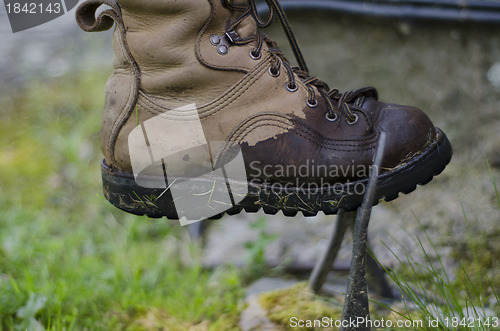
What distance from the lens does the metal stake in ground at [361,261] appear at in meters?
1.16

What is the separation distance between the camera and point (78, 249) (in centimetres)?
221

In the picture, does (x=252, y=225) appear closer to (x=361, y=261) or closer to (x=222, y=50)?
(x=361, y=261)

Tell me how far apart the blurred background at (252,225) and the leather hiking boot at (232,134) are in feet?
1.29

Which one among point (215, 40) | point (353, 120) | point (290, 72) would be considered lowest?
point (353, 120)

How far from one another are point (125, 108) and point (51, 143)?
2163 millimetres

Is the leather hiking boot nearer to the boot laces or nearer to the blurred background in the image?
the boot laces

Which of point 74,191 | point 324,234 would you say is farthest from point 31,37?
point 324,234

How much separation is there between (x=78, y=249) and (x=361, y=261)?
1.49 m

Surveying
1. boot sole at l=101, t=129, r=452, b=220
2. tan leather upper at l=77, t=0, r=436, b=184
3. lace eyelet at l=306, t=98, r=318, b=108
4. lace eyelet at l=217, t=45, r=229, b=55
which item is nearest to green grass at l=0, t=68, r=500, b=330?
boot sole at l=101, t=129, r=452, b=220

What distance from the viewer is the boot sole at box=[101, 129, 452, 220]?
47.1 inches

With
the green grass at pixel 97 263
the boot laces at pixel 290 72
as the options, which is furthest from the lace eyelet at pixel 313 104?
the green grass at pixel 97 263

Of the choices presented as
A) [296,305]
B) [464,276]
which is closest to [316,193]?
[296,305]

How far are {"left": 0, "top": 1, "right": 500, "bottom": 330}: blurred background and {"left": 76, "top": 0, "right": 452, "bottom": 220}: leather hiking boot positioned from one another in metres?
0.39

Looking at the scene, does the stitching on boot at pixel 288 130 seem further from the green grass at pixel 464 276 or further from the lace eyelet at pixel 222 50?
the green grass at pixel 464 276
